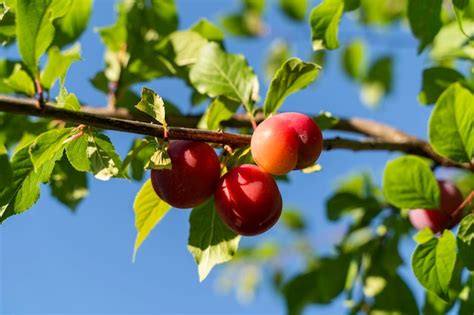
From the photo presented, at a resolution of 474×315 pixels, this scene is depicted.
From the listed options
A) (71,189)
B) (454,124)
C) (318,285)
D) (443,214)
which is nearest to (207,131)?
(454,124)

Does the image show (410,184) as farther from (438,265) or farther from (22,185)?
(22,185)

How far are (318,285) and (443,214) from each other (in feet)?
2.80

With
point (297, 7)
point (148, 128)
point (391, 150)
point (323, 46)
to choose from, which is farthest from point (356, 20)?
point (148, 128)

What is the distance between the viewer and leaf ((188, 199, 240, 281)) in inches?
54.0

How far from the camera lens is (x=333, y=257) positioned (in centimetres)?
220

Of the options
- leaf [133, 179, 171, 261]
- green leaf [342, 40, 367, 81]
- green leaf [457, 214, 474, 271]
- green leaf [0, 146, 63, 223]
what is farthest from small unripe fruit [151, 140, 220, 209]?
green leaf [342, 40, 367, 81]

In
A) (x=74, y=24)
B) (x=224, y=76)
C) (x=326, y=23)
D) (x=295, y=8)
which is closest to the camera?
(x=326, y=23)

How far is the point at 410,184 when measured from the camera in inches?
58.1

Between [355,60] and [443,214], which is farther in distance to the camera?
[355,60]

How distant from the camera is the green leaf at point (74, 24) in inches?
77.6

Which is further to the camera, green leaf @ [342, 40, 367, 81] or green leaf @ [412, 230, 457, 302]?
green leaf @ [342, 40, 367, 81]

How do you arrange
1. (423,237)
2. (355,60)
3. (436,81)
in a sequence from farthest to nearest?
1. (355,60)
2. (436,81)
3. (423,237)

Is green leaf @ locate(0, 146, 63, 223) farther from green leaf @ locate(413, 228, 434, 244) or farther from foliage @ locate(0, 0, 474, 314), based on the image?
green leaf @ locate(413, 228, 434, 244)

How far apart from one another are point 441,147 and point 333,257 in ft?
3.03
